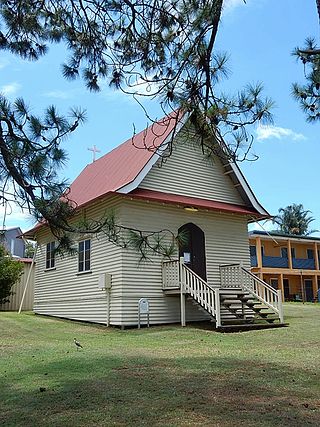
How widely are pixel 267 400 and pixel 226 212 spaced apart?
11557 millimetres

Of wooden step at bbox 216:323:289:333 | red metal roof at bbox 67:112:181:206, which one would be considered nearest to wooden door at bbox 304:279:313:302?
red metal roof at bbox 67:112:181:206

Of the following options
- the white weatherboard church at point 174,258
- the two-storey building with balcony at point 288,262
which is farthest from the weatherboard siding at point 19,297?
the two-storey building with balcony at point 288,262

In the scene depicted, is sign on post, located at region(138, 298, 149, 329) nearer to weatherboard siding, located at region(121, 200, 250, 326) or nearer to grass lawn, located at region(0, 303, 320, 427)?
weatherboard siding, located at region(121, 200, 250, 326)

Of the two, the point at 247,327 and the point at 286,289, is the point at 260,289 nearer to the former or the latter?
the point at 247,327

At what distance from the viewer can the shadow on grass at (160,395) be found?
4.46 meters

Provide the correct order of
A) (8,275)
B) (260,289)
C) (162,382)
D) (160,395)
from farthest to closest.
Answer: (8,275) < (260,289) < (162,382) < (160,395)

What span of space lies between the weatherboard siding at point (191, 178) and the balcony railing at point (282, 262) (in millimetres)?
17210

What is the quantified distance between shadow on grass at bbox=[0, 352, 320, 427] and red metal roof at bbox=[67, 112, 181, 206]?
6.97 m

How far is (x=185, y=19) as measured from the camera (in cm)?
650

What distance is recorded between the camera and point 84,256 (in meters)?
16.5

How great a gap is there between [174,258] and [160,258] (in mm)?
1841

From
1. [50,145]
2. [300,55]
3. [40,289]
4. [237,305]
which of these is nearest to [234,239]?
[237,305]

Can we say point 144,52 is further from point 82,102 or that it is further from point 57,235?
point 57,235

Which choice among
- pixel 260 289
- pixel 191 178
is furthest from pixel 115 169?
pixel 260 289
